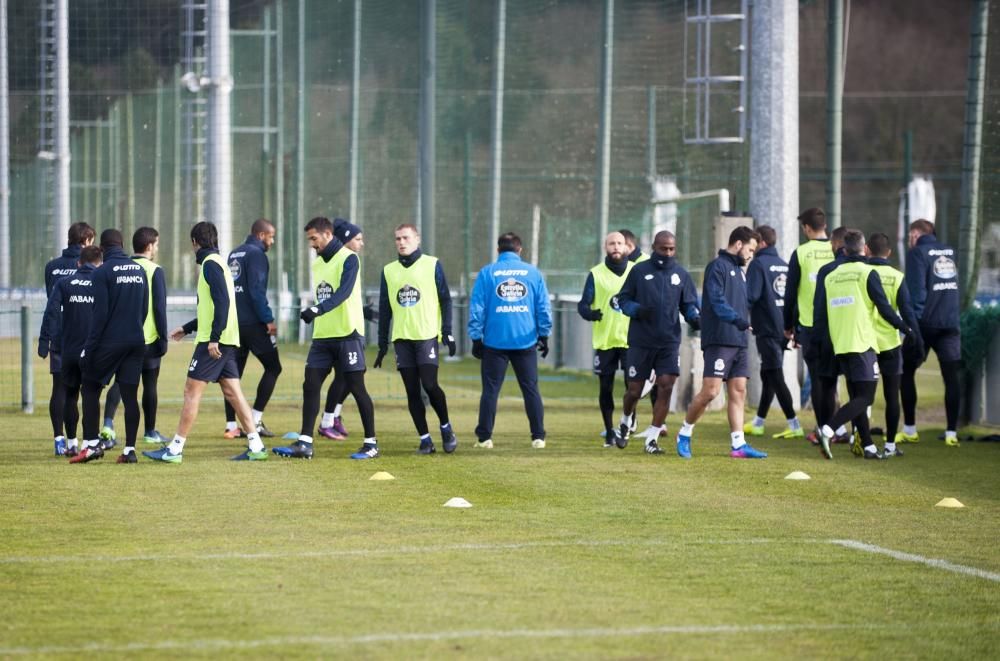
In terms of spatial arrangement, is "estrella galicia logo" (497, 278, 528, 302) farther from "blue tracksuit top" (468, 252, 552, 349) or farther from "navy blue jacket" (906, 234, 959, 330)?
"navy blue jacket" (906, 234, 959, 330)

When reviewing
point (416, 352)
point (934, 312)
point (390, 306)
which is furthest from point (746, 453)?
point (390, 306)

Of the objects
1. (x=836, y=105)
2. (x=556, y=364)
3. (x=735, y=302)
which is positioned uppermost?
(x=836, y=105)

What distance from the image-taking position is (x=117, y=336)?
14.8 meters

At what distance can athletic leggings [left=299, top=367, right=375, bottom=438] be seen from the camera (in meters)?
15.5

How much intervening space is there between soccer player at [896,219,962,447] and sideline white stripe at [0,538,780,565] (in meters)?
6.83

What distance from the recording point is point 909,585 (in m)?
9.34

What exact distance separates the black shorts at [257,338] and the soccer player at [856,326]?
520 centimetres

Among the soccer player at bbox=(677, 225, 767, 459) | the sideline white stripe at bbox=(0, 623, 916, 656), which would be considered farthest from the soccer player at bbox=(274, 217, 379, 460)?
the sideline white stripe at bbox=(0, 623, 916, 656)

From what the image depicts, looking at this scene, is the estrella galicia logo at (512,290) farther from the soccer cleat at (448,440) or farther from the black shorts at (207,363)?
the black shorts at (207,363)

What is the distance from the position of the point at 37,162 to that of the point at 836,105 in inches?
725

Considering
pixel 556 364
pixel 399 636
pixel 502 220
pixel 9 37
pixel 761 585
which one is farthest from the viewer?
pixel 502 220

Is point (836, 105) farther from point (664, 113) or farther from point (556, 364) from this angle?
point (664, 113)

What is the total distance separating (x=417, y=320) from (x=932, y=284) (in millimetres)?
5002

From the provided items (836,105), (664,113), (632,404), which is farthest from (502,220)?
(632,404)
